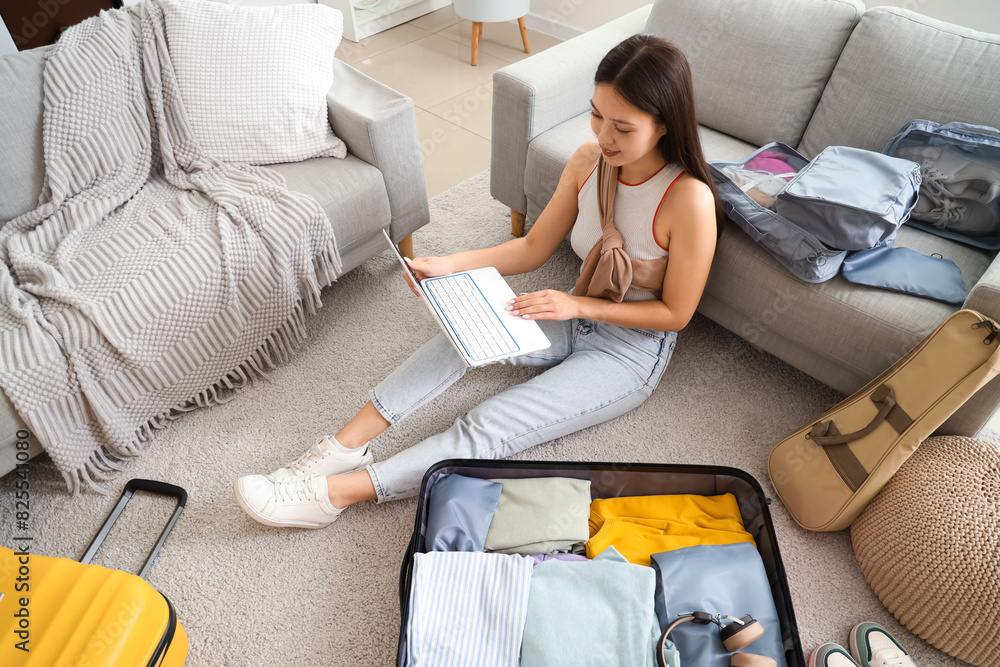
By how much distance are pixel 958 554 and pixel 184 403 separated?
1724 millimetres

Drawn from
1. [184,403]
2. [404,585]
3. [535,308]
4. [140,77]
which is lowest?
[184,403]

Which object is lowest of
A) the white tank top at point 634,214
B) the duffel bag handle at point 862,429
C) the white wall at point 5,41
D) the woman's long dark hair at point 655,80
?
the duffel bag handle at point 862,429

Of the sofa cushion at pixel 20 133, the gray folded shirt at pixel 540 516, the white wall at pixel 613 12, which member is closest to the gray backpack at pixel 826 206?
the gray folded shirt at pixel 540 516

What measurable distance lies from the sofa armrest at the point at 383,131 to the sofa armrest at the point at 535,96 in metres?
0.27

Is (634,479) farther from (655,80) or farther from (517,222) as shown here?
(517,222)

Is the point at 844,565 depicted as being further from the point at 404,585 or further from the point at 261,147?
the point at 261,147

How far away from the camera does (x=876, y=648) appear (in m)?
1.19

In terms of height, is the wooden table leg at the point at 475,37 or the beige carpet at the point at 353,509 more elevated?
the wooden table leg at the point at 475,37

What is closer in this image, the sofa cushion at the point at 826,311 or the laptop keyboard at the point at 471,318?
the laptop keyboard at the point at 471,318

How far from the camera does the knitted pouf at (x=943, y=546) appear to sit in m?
1.15

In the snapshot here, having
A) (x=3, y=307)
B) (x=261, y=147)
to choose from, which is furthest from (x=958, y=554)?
(x=3, y=307)

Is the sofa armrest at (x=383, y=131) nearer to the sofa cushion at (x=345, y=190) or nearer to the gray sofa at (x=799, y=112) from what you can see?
the sofa cushion at (x=345, y=190)

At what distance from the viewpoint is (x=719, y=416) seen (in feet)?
5.40

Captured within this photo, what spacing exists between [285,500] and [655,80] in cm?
111
